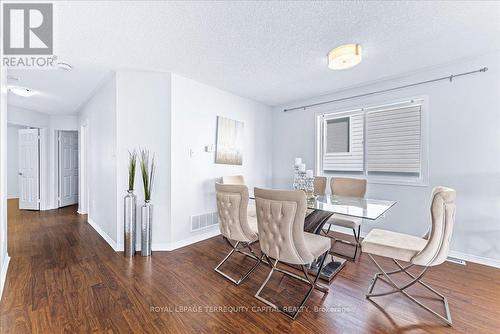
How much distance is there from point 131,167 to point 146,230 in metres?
0.85

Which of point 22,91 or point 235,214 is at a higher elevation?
point 22,91

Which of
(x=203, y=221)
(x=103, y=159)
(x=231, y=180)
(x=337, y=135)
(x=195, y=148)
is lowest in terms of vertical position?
(x=203, y=221)

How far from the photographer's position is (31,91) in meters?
3.69

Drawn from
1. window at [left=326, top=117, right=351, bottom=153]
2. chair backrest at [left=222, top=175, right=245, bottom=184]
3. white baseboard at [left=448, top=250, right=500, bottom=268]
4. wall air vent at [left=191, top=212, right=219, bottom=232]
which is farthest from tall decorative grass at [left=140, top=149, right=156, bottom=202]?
white baseboard at [left=448, top=250, right=500, bottom=268]

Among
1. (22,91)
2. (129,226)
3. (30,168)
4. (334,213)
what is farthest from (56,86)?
(334,213)

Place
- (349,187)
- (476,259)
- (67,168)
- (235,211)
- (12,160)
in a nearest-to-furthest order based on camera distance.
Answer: (235,211) → (476,259) → (349,187) → (67,168) → (12,160)

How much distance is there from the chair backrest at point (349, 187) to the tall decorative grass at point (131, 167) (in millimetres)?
2850

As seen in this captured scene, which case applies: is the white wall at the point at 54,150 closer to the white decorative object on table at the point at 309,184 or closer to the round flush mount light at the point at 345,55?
the white decorative object on table at the point at 309,184

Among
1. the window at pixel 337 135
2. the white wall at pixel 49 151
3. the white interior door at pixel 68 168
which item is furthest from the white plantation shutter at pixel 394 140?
the white interior door at pixel 68 168

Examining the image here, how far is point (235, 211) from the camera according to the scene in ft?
7.24

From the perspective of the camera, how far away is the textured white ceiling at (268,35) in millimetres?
1720

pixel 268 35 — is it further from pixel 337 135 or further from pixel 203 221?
pixel 203 221

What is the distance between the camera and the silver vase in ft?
9.14

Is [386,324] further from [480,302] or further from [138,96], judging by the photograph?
[138,96]
